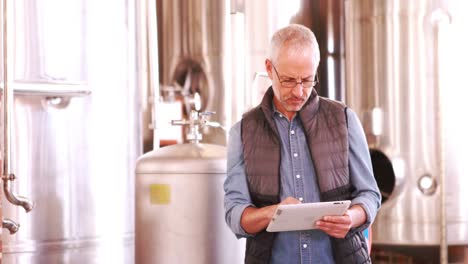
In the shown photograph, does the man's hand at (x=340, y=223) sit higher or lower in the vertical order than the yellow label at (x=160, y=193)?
higher

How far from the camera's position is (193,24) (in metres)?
5.78

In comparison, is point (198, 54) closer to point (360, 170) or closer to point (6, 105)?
point (6, 105)

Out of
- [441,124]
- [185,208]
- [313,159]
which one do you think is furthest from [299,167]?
[441,124]

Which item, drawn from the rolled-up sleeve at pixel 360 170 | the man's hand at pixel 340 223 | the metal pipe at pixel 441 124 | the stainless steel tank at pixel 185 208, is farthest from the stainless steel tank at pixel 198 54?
the man's hand at pixel 340 223

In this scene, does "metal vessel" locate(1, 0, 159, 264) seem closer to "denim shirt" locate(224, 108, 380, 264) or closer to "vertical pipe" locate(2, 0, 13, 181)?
"vertical pipe" locate(2, 0, 13, 181)

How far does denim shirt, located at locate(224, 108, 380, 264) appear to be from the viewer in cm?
255

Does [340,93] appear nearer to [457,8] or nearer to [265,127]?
[457,8]

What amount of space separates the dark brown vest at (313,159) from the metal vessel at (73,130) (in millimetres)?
1526

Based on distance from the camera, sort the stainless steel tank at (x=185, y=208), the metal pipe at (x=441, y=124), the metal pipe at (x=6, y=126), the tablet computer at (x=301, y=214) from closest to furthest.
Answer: the tablet computer at (x=301, y=214) < the metal pipe at (x=6, y=126) < the stainless steel tank at (x=185, y=208) < the metal pipe at (x=441, y=124)

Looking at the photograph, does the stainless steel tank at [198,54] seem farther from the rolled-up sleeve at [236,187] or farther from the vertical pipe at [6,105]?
the rolled-up sleeve at [236,187]

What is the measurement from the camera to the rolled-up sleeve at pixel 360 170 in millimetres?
2588

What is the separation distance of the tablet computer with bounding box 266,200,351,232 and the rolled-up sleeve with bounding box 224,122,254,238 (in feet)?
0.55

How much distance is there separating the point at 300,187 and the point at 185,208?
1349 millimetres

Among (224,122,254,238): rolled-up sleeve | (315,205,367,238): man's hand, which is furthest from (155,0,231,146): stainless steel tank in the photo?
A: (315,205,367,238): man's hand
